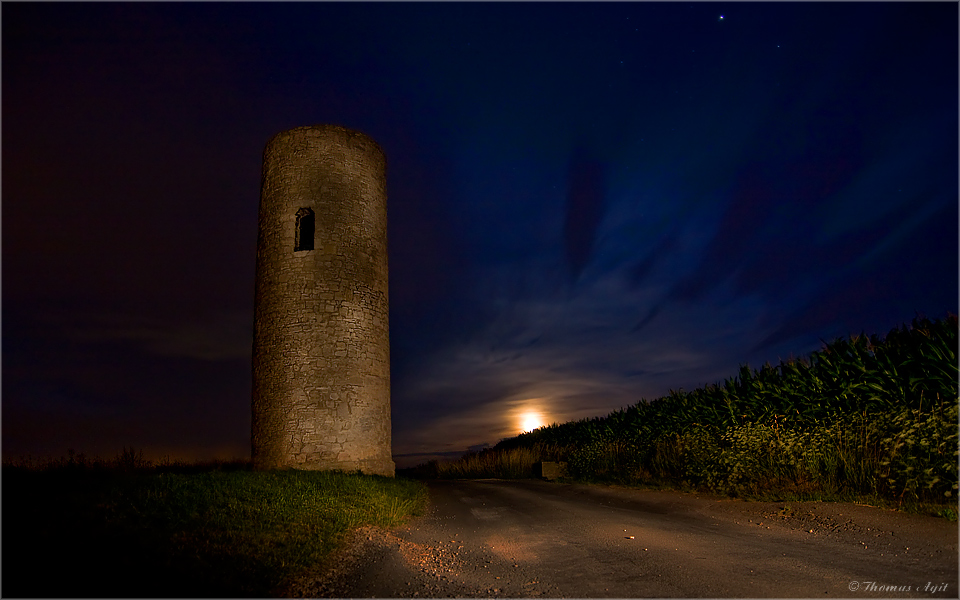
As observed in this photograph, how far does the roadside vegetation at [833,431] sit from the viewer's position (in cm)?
725

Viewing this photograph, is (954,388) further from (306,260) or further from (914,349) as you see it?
(306,260)

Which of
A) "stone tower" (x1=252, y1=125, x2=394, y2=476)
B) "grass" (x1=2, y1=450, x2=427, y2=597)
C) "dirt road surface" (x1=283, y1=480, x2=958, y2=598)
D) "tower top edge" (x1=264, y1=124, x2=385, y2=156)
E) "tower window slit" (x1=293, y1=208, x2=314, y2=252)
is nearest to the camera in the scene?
"grass" (x1=2, y1=450, x2=427, y2=597)

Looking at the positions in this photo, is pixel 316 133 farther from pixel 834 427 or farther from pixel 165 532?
pixel 834 427

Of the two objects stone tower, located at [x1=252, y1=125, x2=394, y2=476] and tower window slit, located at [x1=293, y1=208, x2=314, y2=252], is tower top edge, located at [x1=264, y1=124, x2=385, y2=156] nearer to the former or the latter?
stone tower, located at [x1=252, y1=125, x2=394, y2=476]

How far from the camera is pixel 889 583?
15.6 feet

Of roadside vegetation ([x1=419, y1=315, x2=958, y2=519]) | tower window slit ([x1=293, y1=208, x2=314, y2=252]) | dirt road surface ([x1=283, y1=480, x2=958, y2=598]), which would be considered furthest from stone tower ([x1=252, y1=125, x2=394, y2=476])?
roadside vegetation ([x1=419, y1=315, x2=958, y2=519])

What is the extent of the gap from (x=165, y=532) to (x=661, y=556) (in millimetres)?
5389

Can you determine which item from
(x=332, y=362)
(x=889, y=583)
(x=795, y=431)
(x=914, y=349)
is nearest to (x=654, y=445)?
(x=795, y=431)

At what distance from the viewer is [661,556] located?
602 centimetres

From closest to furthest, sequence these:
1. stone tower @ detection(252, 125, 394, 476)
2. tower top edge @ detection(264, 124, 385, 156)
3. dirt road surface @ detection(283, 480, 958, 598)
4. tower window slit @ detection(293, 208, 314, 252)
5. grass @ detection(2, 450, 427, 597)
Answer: grass @ detection(2, 450, 427, 597)
dirt road surface @ detection(283, 480, 958, 598)
stone tower @ detection(252, 125, 394, 476)
tower window slit @ detection(293, 208, 314, 252)
tower top edge @ detection(264, 124, 385, 156)

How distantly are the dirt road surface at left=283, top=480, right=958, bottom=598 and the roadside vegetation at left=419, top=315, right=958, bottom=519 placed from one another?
0.81 m

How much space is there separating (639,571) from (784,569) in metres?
1.47

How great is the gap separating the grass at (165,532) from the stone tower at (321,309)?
14.3 ft

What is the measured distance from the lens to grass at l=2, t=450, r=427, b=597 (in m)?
3.88
